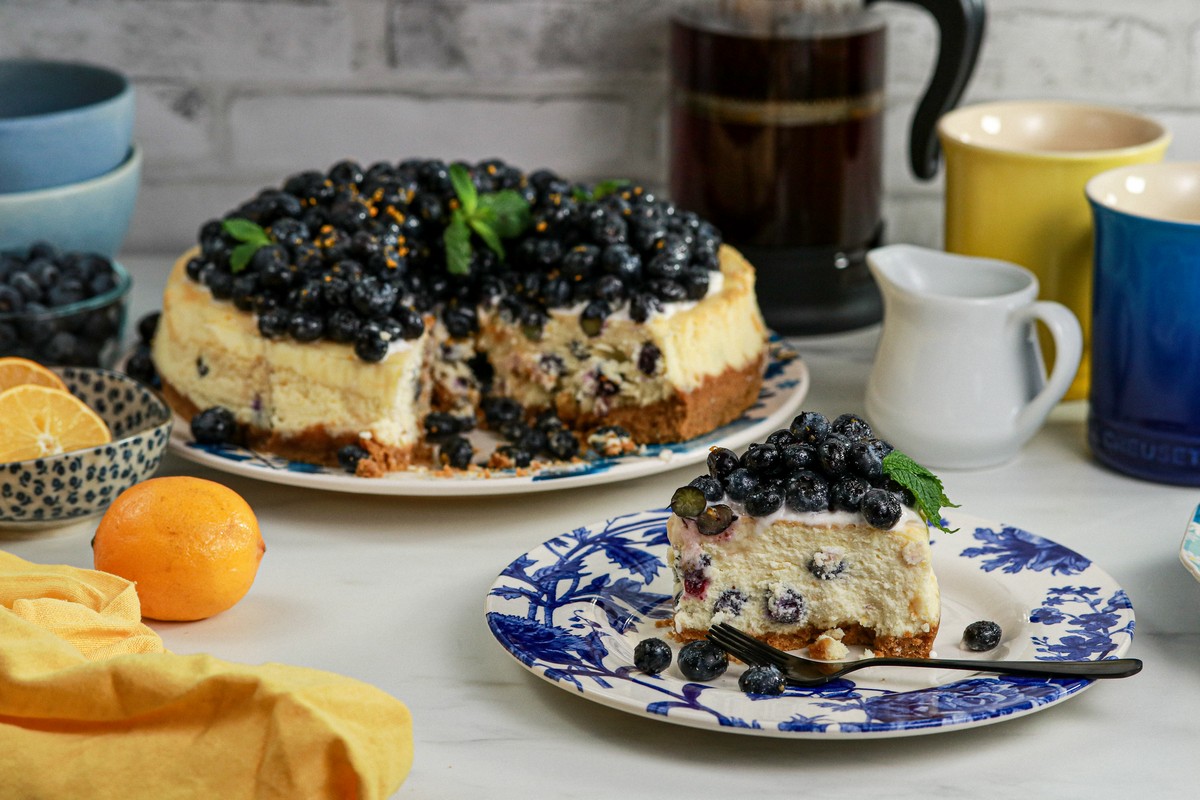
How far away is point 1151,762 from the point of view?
3.25ft

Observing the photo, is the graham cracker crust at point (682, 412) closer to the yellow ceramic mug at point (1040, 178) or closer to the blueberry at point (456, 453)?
the blueberry at point (456, 453)

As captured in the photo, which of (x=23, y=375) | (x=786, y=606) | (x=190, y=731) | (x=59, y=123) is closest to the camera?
(x=190, y=731)

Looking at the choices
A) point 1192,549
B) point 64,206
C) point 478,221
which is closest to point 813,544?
point 1192,549

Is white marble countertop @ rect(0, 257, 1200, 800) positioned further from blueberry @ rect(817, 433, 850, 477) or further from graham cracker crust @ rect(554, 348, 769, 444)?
blueberry @ rect(817, 433, 850, 477)

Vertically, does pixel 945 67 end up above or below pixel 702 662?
above

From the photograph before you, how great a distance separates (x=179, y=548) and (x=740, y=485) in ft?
1.46

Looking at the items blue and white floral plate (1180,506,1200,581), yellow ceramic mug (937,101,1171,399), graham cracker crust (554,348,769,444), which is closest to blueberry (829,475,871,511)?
blue and white floral plate (1180,506,1200,581)

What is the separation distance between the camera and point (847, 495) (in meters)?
1.08

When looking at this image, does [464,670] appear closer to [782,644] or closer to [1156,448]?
[782,644]

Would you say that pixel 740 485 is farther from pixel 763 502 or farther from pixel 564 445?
pixel 564 445

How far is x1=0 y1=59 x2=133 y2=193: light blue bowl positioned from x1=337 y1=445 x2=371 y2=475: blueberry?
24.6 inches

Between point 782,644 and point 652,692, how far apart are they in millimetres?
163

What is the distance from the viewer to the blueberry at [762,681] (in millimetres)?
1022

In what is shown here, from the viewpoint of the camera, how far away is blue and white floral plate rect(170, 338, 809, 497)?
53.6 inches
